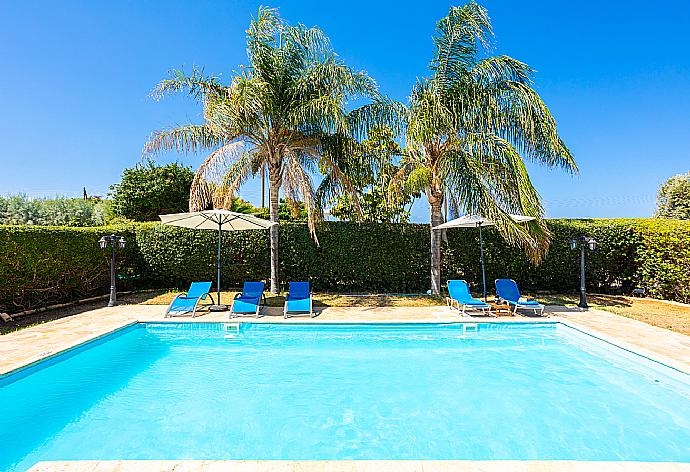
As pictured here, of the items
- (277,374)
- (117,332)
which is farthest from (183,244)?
(277,374)

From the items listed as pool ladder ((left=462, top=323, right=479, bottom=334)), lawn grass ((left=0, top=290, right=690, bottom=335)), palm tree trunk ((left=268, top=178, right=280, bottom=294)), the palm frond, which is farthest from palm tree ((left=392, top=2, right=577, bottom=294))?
the palm frond

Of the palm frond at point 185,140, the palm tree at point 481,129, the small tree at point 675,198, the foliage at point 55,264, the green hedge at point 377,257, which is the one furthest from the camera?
the small tree at point 675,198

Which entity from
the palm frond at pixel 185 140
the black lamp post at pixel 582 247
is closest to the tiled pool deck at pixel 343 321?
the black lamp post at pixel 582 247

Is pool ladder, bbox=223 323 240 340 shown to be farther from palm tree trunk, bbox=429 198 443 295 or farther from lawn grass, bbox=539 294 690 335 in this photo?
lawn grass, bbox=539 294 690 335

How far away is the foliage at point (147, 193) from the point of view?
22.7 meters

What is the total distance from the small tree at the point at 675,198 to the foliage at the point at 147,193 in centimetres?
4070

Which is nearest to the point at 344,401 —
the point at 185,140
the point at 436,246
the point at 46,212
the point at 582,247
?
the point at 436,246

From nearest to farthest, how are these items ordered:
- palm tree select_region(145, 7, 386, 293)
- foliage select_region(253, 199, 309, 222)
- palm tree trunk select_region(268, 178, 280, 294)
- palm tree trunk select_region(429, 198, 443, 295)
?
palm tree select_region(145, 7, 386, 293)
palm tree trunk select_region(268, 178, 280, 294)
palm tree trunk select_region(429, 198, 443, 295)
foliage select_region(253, 199, 309, 222)

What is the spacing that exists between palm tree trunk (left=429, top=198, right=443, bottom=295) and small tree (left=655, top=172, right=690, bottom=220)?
1309 inches

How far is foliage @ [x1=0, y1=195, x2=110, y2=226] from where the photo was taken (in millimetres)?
17641

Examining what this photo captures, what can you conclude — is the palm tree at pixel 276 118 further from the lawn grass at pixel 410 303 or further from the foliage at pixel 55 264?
the foliage at pixel 55 264

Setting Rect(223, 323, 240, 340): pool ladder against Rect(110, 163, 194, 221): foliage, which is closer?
Rect(223, 323, 240, 340): pool ladder

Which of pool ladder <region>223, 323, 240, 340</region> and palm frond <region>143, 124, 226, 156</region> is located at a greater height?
palm frond <region>143, 124, 226, 156</region>

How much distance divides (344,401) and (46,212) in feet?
63.4
